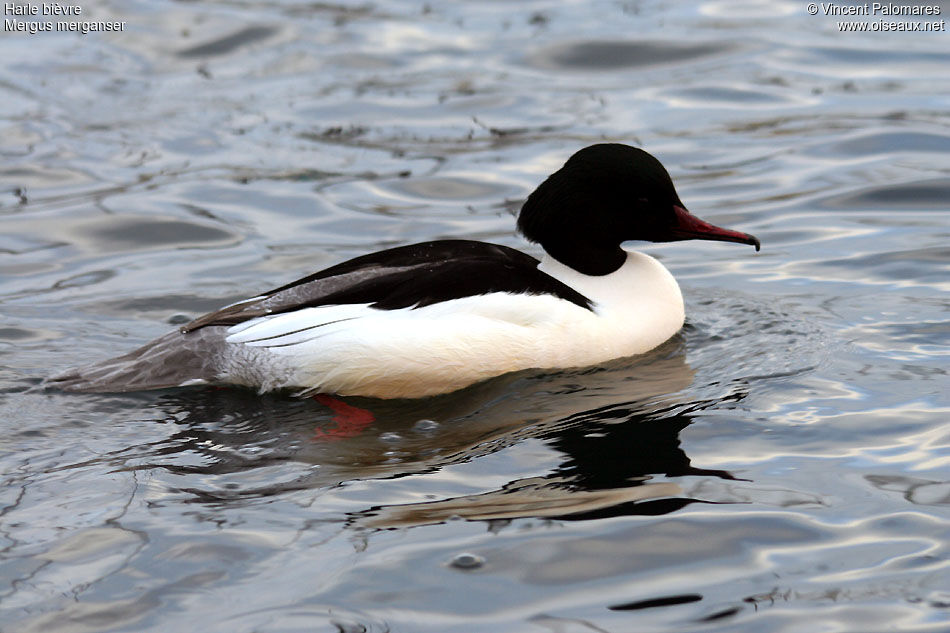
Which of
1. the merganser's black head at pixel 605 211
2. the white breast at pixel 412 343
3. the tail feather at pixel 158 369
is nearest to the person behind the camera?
the white breast at pixel 412 343

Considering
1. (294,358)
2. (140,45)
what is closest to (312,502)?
(294,358)

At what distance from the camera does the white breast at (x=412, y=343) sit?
6219 millimetres

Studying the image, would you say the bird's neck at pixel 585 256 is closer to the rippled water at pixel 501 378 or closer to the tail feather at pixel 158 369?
the rippled water at pixel 501 378

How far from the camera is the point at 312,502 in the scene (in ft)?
16.6

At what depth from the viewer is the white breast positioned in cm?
622

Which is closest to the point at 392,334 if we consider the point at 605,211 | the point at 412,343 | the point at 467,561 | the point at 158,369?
the point at 412,343

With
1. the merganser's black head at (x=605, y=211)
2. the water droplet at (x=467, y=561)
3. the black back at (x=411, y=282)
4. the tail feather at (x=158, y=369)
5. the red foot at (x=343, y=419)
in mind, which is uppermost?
the merganser's black head at (x=605, y=211)

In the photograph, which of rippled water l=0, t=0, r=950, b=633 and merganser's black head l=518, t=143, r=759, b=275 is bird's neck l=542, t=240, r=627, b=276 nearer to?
merganser's black head l=518, t=143, r=759, b=275

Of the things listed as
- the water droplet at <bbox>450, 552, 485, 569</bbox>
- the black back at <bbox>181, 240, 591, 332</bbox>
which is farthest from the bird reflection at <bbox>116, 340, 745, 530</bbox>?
the black back at <bbox>181, 240, 591, 332</bbox>

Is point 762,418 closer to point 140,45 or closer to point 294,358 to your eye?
point 294,358

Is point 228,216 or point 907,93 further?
point 907,93

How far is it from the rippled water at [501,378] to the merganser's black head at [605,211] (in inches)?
22.7

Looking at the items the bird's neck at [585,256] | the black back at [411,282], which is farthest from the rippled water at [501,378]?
the bird's neck at [585,256]

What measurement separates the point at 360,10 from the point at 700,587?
1103 centimetres
